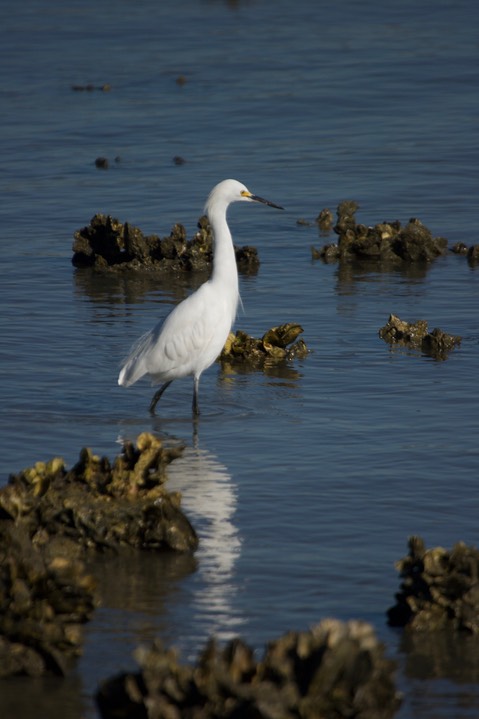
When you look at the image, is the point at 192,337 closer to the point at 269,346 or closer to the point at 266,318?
the point at 269,346

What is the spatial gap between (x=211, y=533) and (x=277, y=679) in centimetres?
249

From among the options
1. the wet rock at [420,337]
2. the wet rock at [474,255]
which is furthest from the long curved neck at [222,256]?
the wet rock at [474,255]

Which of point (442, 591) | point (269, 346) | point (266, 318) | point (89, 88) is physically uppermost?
point (89, 88)

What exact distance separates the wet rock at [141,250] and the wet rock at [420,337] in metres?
3.04

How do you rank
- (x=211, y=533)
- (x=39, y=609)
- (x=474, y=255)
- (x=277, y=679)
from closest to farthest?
(x=277, y=679) → (x=39, y=609) → (x=211, y=533) → (x=474, y=255)

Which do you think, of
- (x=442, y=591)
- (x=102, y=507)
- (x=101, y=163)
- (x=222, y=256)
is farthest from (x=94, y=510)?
(x=101, y=163)

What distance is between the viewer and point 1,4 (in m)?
34.8

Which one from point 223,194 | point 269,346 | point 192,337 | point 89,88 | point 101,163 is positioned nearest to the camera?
point 192,337

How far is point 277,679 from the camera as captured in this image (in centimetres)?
461

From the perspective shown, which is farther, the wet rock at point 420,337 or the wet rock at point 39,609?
the wet rock at point 420,337

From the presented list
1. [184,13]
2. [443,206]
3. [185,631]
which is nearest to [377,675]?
[185,631]

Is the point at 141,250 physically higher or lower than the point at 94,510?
higher

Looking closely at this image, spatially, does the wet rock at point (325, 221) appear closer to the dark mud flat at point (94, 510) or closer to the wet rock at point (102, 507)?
the dark mud flat at point (94, 510)

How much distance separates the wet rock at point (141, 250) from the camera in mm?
13984
